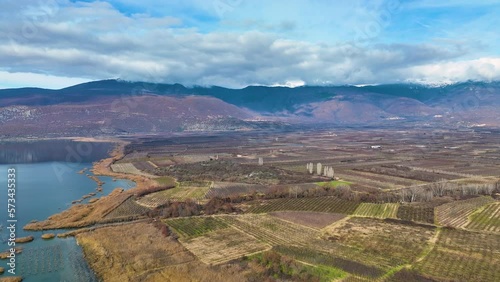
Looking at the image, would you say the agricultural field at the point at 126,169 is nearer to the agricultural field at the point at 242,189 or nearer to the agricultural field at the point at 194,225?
the agricultural field at the point at 242,189

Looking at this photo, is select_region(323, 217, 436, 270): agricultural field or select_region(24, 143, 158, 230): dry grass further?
select_region(24, 143, 158, 230): dry grass

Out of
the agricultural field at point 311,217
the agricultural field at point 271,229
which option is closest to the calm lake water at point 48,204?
the agricultural field at point 271,229

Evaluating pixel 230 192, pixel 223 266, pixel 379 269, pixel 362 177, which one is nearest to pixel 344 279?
pixel 379 269

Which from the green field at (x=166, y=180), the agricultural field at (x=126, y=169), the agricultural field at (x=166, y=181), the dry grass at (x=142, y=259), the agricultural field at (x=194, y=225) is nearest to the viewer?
the dry grass at (x=142, y=259)

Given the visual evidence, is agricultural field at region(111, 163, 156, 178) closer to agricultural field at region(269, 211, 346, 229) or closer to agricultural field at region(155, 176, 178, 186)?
agricultural field at region(155, 176, 178, 186)

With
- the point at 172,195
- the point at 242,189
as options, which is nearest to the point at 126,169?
the point at 172,195

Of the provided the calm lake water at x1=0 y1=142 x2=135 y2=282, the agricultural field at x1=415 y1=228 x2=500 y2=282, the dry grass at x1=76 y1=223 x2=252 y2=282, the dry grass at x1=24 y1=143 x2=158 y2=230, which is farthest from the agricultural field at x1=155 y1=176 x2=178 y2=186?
the agricultural field at x1=415 y1=228 x2=500 y2=282

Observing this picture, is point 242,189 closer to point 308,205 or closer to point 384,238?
point 308,205
